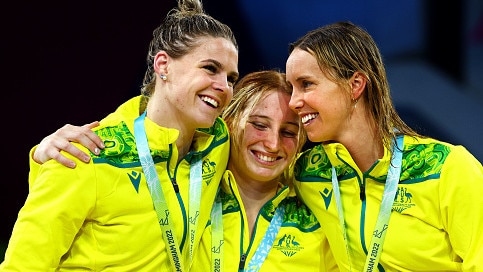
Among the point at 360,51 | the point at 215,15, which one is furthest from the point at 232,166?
the point at 215,15

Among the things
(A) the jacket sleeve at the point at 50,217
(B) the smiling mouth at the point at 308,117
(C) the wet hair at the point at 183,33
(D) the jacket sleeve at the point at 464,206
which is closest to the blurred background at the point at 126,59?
(C) the wet hair at the point at 183,33

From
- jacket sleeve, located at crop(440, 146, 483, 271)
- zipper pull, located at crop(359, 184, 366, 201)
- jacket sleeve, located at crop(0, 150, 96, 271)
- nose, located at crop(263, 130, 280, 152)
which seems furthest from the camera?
nose, located at crop(263, 130, 280, 152)

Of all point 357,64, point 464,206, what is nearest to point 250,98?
point 357,64

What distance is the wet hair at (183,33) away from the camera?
116 inches

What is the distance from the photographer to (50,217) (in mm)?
2520

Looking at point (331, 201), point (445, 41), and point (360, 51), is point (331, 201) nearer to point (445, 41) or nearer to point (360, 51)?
point (360, 51)

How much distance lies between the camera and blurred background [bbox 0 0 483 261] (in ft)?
15.6

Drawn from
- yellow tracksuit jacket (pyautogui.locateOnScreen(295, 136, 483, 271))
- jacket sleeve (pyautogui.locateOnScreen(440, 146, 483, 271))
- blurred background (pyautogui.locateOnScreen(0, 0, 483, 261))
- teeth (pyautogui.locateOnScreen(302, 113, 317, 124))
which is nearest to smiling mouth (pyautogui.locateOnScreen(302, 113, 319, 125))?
teeth (pyautogui.locateOnScreen(302, 113, 317, 124))

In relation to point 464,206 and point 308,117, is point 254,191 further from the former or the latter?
point 464,206

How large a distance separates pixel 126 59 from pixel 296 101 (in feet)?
7.16

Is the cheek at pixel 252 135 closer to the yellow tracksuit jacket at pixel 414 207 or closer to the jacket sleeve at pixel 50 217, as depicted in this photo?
the yellow tracksuit jacket at pixel 414 207

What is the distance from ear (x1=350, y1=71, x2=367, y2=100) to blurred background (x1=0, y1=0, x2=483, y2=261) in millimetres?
1920

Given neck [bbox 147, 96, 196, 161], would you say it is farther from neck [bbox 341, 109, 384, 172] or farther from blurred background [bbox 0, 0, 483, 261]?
blurred background [bbox 0, 0, 483, 261]

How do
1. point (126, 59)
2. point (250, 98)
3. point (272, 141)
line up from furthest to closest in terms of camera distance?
point (126, 59) < point (250, 98) < point (272, 141)
